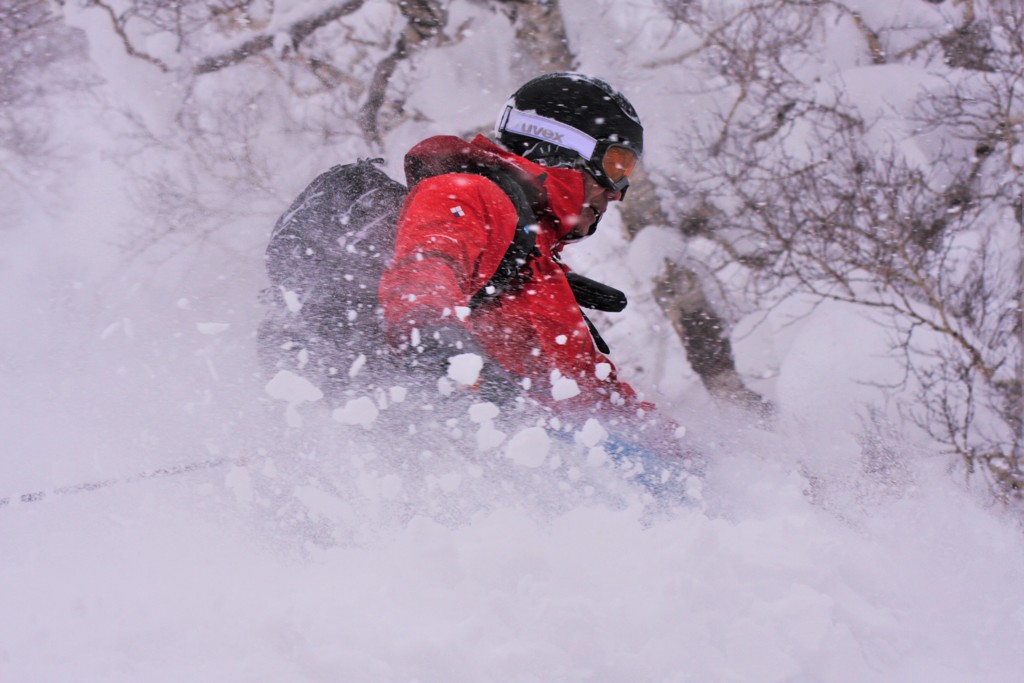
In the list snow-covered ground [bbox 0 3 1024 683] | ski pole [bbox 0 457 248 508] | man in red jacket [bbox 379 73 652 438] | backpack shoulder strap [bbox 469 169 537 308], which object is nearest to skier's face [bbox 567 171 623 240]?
man in red jacket [bbox 379 73 652 438]

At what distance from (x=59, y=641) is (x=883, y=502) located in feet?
6.73

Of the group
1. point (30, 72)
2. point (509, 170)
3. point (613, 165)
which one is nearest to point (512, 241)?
point (509, 170)

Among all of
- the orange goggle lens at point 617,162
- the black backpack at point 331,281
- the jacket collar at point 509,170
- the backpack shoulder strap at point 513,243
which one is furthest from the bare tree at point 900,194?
the black backpack at point 331,281

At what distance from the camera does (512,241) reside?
5.75 ft

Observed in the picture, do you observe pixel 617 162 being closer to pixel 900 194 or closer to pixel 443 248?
pixel 443 248

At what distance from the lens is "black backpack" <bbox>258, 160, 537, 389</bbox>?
1742 millimetres

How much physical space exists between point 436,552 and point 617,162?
1455mm

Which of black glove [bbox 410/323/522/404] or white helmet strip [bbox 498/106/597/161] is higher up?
white helmet strip [bbox 498/106/597/161]

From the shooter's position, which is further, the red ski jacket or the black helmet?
the black helmet

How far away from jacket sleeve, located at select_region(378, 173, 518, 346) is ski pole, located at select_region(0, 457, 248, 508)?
819mm

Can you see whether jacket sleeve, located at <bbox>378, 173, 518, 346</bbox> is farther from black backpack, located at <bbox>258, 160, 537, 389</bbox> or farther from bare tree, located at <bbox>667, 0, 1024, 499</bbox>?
bare tree, located at <bbox>667, 0, 1024, 499</bbox>

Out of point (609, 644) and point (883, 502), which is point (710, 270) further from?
point (609, 644)

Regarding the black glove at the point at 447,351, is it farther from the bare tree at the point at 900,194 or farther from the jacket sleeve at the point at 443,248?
the bare tree at the point at 900,194

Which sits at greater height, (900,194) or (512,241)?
(900,194)
